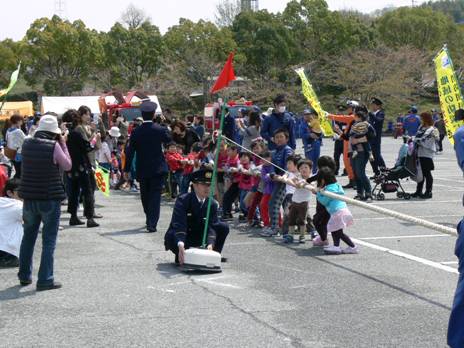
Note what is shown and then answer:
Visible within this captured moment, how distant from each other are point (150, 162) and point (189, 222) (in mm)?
3401

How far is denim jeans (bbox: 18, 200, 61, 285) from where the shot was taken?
8.60 metres

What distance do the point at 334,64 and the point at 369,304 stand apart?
52104mm

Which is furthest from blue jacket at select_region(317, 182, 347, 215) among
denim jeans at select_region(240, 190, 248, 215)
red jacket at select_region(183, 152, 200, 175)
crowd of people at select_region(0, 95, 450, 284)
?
red jacket at select_region(183, 152, 200, 175)

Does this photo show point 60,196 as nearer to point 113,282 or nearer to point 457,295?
point 113,282

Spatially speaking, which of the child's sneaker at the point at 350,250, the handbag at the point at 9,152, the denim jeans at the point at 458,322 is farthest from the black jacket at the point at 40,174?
the handbag at the point at 9,152

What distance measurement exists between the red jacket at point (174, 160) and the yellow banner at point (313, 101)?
280 centimetres

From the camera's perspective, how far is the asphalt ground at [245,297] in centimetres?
666

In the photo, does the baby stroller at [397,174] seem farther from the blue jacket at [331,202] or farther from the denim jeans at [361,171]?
the blue jacket at [331,202]

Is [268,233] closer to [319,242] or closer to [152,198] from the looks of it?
[319,242]

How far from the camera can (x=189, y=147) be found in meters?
18.2

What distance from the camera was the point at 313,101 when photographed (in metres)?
16.9

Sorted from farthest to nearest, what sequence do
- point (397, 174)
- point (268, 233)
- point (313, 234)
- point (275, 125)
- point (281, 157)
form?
1. point (397, 174)
2. point (275, 125)
3. point (281, 157)
4. point (268, 233)
5. point (313, 234)

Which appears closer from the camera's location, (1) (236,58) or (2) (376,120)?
(2) (376,120)

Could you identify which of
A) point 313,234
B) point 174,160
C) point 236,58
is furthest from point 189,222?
point 236,58
